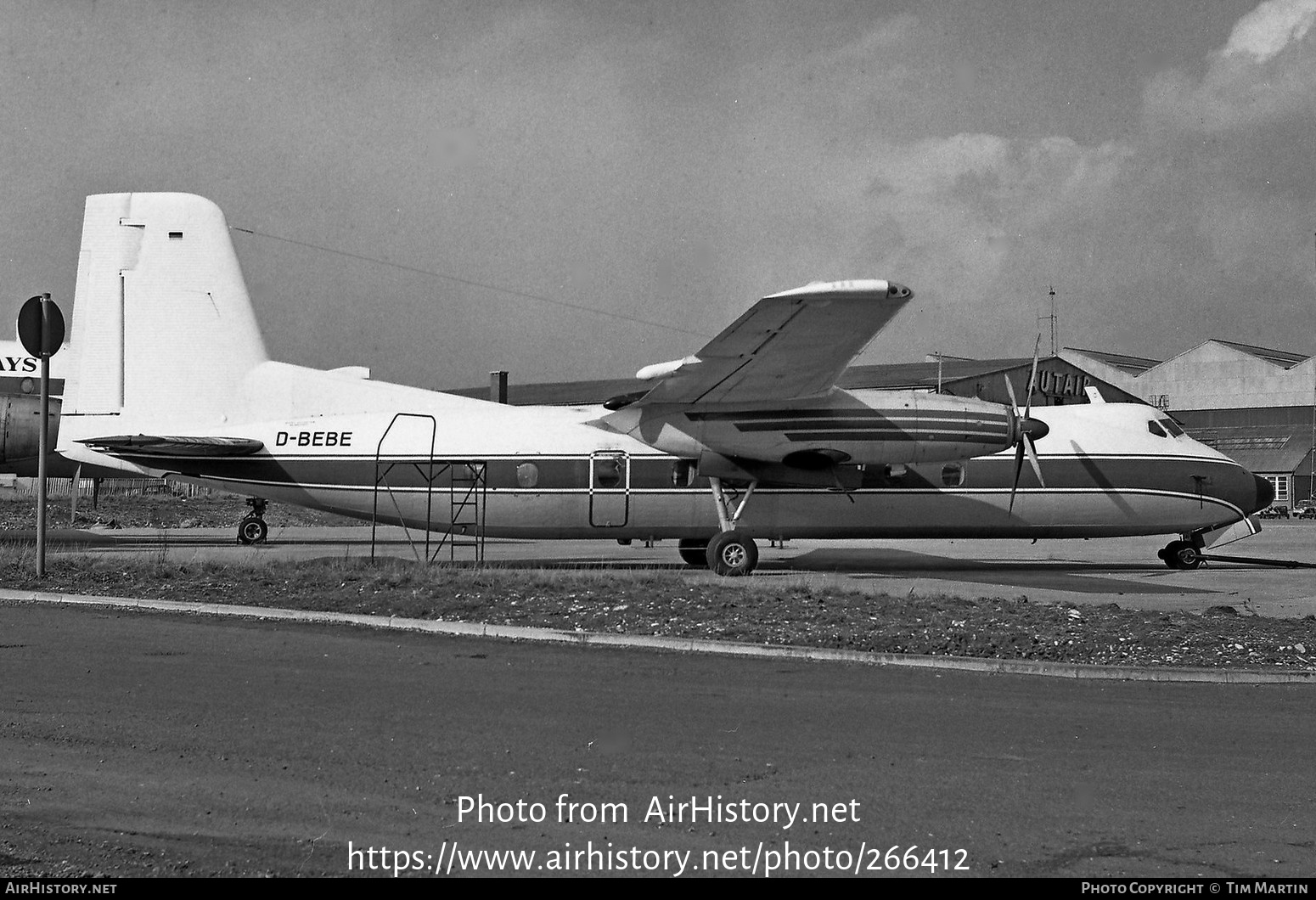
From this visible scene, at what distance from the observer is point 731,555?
71.2ft

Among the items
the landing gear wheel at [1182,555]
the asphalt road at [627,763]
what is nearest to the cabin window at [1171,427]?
the landing gear wheel at [1182,555]

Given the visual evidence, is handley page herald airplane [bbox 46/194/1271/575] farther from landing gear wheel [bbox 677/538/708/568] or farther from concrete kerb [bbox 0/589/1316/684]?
concrete kerb [bbox 0/589/1316/684]

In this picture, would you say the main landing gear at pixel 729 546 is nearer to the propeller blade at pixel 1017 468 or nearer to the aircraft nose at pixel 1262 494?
the propeller blade at pixel 1017 468

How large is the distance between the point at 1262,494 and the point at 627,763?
22.0m

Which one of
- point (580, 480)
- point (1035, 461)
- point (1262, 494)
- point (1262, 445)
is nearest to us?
point (580, 480)

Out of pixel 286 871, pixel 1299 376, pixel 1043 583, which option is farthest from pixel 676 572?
pixel 1299 376

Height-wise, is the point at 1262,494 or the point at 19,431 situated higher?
the point at 19,431

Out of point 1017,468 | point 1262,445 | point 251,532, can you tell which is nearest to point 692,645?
point 1017,468

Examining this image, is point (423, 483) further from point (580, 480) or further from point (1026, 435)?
point (1026, 435)

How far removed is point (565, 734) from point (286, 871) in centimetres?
307

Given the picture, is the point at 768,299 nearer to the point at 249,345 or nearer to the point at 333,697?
the point at 333,697

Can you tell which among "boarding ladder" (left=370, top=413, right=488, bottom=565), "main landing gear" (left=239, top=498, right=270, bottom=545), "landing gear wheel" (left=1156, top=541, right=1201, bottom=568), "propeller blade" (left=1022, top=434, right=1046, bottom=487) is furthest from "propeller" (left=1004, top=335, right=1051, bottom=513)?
"main landing gear" (left=239, top=498, right=270, bottom=545)

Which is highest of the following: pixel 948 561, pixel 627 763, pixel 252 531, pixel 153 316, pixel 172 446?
pixel 153 316

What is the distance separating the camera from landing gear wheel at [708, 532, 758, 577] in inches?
850
